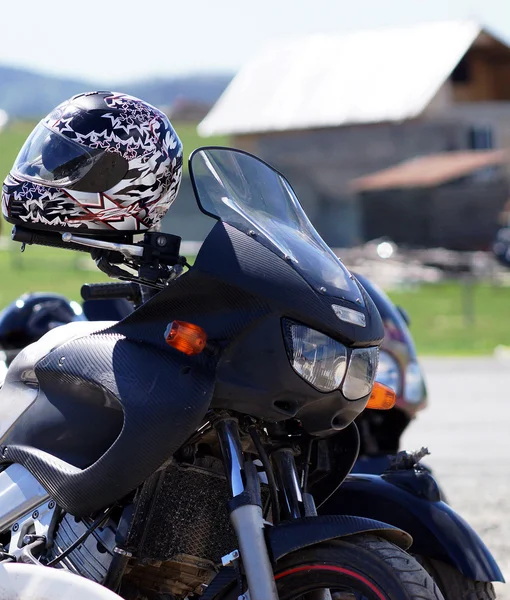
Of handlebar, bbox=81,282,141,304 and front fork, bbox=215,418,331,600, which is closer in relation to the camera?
front fork, bbox=215,418,331,600

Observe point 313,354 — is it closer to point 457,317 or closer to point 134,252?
point 134,252

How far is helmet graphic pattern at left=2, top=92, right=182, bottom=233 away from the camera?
374cm

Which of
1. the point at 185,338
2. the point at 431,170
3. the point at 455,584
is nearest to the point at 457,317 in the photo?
the point at 455,584

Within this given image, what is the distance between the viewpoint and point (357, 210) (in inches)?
2249

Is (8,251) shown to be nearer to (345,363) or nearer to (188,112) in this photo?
(345,363)

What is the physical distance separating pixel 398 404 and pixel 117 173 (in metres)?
2.32

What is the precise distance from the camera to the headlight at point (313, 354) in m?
3.34

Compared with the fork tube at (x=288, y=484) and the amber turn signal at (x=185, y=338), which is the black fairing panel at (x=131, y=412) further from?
the fork tube at (x=288, y=484)

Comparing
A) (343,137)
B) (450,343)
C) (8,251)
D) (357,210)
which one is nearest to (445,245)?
(357,210)

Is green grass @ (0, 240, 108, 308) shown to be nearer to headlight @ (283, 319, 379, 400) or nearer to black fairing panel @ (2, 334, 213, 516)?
black fairing panel @ (2, 334, 213, 516)

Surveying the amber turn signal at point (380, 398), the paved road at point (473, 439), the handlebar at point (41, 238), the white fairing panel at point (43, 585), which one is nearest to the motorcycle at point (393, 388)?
the paved road at point (473, 439)

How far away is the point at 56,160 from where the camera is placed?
374 cm

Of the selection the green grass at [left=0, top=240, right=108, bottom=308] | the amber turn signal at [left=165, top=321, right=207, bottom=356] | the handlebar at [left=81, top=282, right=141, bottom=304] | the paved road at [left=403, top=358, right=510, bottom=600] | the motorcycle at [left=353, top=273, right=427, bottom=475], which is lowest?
the green grass at [left=0, top=240, right=108, bottom=308]

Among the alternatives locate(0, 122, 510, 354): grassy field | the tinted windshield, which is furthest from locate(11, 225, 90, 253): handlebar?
locate(0, 122, 510, 354): grassy field
